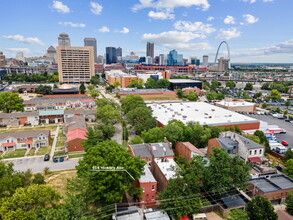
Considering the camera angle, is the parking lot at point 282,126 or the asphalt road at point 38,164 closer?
the asphalt road at point 38,164

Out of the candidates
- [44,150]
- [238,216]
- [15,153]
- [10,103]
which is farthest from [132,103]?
[238,216]

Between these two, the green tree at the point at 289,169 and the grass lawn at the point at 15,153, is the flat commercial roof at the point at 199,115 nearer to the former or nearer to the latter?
the green tree at the point at 289,169

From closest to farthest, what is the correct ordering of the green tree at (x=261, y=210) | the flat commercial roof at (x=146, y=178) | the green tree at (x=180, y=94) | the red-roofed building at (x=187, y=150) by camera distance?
the green tree at (x=261, y=210)
the flat commercial roof at (x=146, y=178)
the red-roofed building at (x=187, y=150)
the green tree at (x=180, y=94)

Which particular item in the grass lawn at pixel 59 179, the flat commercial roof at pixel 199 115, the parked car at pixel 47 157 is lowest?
the grass lawn at pixel 59 179

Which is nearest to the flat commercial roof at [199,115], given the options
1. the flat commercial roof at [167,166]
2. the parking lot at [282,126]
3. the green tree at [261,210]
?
the parking lot at [282,126]

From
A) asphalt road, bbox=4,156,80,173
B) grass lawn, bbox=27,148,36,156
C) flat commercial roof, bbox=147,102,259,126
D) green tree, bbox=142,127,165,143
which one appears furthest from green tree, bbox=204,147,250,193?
grass lawn, bbox=27,148,36,156
